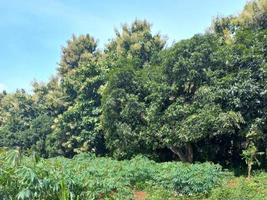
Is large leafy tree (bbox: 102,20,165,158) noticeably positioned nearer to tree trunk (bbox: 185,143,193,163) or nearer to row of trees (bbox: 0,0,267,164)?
row of trees (bbox: 0,0,267,164)

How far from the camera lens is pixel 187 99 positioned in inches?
811

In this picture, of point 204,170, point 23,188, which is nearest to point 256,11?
point 204,170

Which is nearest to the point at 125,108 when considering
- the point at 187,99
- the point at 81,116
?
the point at 187,99

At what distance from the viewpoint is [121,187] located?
13852 mm

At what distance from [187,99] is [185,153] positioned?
115 inches

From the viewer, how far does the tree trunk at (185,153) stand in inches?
829

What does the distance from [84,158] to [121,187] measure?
9793 mm

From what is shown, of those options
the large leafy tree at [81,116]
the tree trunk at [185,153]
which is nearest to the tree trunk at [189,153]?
the tree trunk at [185,153]

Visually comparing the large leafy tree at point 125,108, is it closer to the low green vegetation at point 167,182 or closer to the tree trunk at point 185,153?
the tree trunk at point 185,153

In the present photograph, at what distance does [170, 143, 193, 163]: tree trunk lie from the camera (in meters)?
21.1

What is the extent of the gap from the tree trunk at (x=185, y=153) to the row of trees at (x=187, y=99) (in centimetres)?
5

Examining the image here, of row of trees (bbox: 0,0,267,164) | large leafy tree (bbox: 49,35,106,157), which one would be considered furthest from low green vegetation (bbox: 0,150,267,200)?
large leafy tree (bbox: 49,35,106,157)

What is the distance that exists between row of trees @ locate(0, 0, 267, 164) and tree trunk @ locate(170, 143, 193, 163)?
5 centimetres

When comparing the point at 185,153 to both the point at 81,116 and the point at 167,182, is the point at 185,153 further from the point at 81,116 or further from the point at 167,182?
the point at 81,116
